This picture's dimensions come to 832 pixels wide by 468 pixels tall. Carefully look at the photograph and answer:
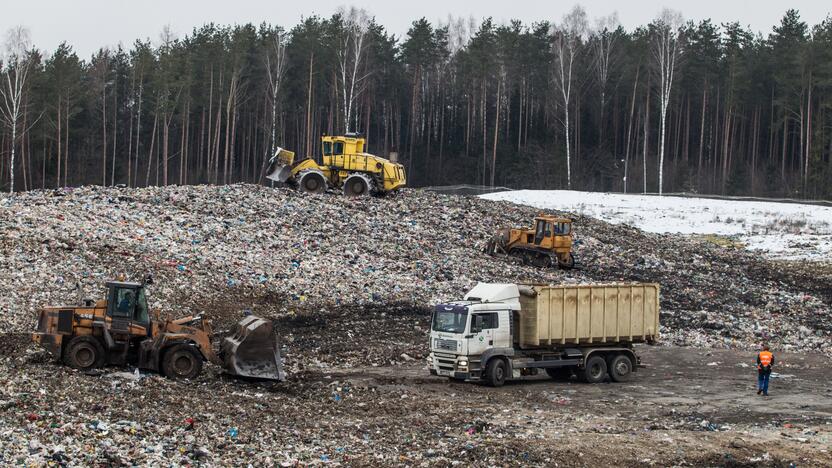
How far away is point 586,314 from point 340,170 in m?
19.7

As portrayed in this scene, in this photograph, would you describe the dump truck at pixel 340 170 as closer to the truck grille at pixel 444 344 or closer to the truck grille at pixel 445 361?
the truck grille at pixel 444 344

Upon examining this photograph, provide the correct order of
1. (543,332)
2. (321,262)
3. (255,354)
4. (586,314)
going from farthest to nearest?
(321,262)
(586,314)
(543,332)
(255,354)

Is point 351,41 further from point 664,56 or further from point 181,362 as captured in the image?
point 181,362

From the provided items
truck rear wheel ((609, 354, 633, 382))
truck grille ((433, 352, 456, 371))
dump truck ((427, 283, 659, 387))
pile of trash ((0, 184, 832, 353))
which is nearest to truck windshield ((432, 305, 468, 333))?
dump truck ((427, 283, 659, 387))

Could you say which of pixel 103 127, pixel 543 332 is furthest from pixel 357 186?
pixel 103 127

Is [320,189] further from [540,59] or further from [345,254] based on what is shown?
[540,59]

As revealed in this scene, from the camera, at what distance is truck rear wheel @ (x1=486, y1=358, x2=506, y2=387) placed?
1788 cm

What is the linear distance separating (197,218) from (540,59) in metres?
43.7

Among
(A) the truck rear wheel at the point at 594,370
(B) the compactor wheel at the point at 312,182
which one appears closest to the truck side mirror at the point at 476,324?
(A) the truck rear wheel at the point at 594,370

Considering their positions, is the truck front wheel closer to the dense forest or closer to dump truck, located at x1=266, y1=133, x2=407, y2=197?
dump truck, located at x1=266, y1=133, x2=407, y2=197

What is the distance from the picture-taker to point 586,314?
61.9 ft

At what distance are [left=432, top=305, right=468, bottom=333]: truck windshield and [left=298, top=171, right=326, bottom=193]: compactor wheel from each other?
62.0 feet

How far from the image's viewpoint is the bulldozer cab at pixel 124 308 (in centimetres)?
1689

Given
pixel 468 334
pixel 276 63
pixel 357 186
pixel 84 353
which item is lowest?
pixel 84 353
